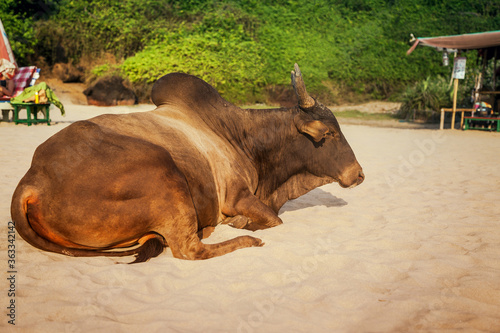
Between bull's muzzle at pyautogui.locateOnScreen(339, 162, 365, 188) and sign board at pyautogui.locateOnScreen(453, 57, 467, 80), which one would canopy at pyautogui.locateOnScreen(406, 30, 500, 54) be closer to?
sign board at pyautogui.locateOnScreen(453, 57, 467, 80)

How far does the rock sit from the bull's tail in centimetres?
1324

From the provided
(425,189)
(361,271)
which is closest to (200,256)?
(361,271)

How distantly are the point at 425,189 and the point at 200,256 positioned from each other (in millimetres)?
3814

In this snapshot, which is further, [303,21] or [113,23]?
[303,21]

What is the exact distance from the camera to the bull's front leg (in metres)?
3.79

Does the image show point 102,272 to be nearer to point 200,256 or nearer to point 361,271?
point 200,256

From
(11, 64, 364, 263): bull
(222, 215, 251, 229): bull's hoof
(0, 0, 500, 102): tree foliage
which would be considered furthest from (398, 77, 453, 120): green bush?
(222, 215, 251, 229): bull's hoof

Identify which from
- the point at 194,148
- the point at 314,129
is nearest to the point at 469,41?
the point at 314,129

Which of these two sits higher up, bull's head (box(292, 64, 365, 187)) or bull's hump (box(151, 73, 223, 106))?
bull's hump (box(151, 73, 223, 106))

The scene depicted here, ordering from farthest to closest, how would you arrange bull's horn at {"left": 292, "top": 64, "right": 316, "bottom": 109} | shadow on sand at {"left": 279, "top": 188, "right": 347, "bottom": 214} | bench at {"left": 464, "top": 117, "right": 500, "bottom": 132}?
1. bench at {"left": 464, "top": 117, "right": 500, "bottom": 132}
2. shadow on sand at {"left": 279, "top": 188, "right": 347, "bottom": 214}
3. bull's horn at {"left": 292, "top": 64, "right": 316, "bottom": 109}

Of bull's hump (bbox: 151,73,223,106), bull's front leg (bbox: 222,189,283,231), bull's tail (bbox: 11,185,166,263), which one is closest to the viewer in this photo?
bull's tail (bbox: 11,185,166,263)

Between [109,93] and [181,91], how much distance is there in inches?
483

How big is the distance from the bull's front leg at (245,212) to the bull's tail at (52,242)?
0.70 meters

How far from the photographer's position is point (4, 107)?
11445 millimetres
